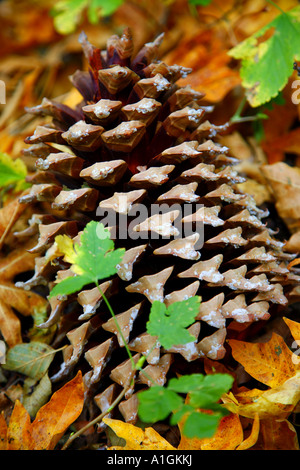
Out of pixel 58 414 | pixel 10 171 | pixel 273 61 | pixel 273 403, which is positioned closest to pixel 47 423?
pixel 58 414

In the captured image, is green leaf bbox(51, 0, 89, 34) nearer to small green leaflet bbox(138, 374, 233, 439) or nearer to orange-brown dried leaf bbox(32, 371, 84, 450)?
orange-brown dried leaf bbox(32, 371, 84, 450)

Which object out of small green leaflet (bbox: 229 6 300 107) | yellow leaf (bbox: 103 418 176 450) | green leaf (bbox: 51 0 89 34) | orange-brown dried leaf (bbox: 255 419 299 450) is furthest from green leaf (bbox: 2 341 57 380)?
green leaf (bbox: 51 0 89 34)

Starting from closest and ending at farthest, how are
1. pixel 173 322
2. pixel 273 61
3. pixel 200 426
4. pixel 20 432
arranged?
1. pixel 200 426
2. pixel 173 322
3. pixel 20 432
4. pixel 273 61

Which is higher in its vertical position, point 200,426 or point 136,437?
point 200,426

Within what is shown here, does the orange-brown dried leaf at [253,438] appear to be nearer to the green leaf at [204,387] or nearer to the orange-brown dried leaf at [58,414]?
the green leaf at [204,387]

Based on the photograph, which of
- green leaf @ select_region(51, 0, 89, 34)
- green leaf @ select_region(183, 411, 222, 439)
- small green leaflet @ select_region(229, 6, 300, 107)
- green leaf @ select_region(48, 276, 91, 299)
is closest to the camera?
green leaf @ select_region(183, 411, 222, 439)

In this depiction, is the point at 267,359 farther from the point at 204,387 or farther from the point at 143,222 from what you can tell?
the point at 143,222
